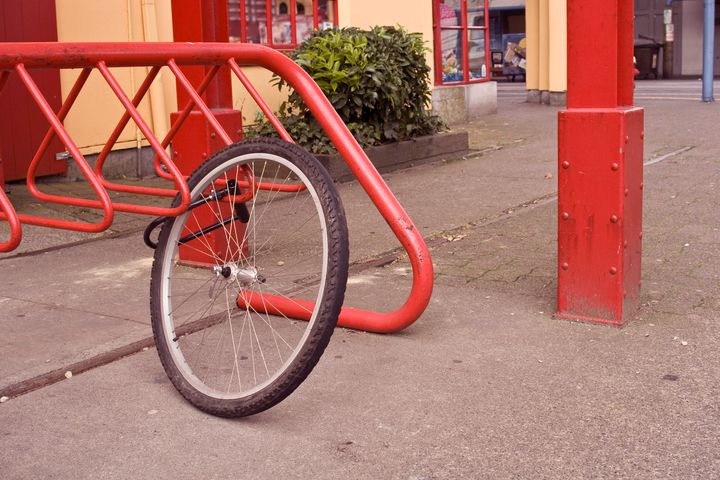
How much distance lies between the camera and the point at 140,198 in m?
8.52

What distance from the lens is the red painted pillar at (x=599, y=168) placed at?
4.60m

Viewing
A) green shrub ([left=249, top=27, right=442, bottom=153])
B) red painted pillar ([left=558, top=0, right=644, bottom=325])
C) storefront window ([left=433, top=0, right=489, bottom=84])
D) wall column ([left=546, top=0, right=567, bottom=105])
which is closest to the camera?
red painted pillar ([left=558, top=0, right=644, bottom=325])

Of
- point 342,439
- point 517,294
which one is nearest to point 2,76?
point 342,439

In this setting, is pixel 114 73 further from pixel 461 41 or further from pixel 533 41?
pixel 533 41

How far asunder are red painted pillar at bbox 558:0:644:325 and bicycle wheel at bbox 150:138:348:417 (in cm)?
121

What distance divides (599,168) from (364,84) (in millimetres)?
5506

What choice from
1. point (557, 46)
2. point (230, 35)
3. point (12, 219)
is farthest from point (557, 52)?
point (12, 219)

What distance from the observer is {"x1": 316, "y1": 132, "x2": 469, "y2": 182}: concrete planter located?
31.0ft

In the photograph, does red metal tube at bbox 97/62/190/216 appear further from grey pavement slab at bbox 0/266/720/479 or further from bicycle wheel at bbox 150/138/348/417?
grey pavement slab at bbox 0/266/720/479

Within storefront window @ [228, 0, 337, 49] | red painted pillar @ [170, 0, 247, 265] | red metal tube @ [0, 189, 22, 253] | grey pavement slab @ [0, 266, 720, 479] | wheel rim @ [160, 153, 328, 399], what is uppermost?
storefront window @ [228, 0, 337, 49]

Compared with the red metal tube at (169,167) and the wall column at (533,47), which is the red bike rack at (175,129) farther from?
the wall column at (533,47)

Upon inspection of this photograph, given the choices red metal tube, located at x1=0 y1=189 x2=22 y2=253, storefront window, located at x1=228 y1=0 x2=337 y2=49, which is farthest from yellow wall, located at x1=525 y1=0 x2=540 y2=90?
red metal tube, located at x1=0 y1=189 x2=22 y2=253

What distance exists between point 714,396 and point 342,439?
139cm

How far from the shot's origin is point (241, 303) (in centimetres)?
491
